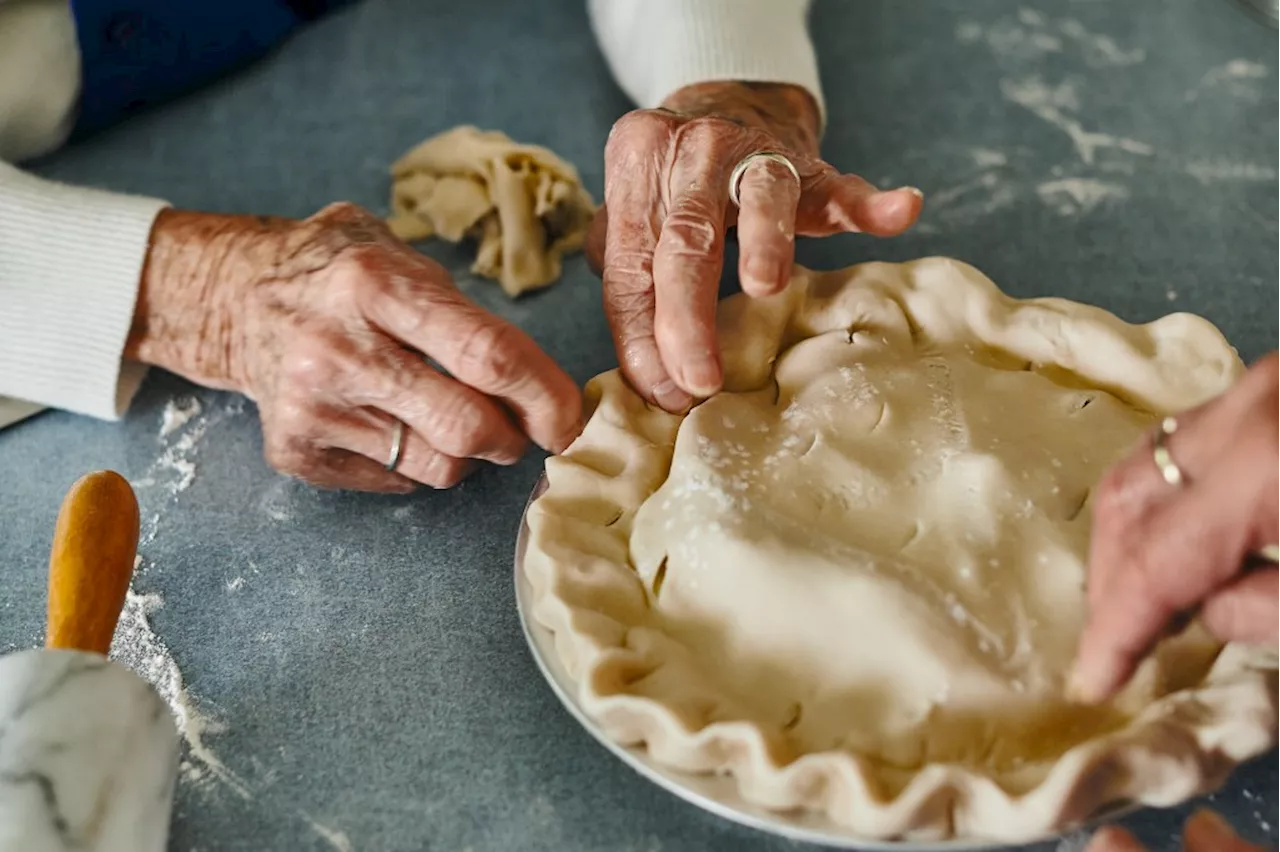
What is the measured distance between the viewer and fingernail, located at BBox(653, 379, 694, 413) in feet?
4.27

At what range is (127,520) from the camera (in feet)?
3.72

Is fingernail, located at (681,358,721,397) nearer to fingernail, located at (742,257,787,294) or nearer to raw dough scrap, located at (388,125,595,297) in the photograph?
fingernail, located at (742,257,787,294)

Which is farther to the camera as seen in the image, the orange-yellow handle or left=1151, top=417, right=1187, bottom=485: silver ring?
the orange-yellow handle

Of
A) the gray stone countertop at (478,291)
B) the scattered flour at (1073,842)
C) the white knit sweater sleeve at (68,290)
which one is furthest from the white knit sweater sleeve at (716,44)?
the scattered flour at (1073,842)

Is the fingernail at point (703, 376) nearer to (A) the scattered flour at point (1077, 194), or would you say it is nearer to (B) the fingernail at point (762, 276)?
(B) the fingernail at point (762, 276)

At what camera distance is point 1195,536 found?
2.52ft

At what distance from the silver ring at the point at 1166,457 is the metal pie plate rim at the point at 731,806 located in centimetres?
32

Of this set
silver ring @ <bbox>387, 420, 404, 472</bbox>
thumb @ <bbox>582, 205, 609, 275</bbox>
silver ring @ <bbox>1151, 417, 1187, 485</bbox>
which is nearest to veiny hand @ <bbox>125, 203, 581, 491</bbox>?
silver ring @ <bbox>387, 420, 404, 472</bbox>

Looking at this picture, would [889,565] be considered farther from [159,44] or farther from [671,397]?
[159,44]

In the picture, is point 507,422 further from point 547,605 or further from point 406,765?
point 406,765

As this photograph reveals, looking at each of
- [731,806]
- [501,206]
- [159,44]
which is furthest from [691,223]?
[159,44]

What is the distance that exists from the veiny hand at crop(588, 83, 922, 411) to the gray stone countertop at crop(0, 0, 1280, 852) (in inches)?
11.1

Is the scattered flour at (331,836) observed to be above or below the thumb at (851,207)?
below

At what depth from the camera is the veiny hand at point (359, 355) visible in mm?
1254
